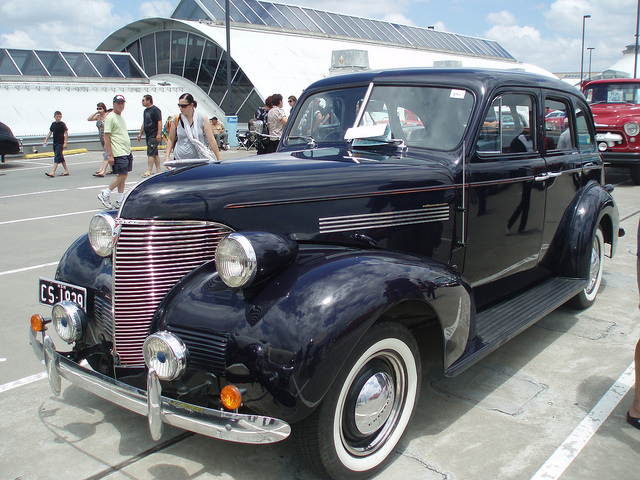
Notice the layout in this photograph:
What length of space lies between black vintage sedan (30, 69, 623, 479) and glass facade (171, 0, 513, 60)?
2440 centimetres

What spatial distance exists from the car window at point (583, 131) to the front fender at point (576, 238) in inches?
20.7

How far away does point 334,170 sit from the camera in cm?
302

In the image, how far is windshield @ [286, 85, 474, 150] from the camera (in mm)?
3568

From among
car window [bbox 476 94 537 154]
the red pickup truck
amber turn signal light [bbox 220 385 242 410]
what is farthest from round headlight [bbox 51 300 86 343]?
the red pickup truck

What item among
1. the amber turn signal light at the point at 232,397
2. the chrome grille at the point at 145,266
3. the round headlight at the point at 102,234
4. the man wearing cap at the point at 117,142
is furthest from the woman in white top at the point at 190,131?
the amber turn signal light at the point at 232,397

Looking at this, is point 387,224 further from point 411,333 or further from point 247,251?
point 247,251

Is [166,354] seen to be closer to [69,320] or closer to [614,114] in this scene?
[69,320]

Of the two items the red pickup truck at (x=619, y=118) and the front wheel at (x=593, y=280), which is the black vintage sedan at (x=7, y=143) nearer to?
the red pickup truck at (x=619, y=118)

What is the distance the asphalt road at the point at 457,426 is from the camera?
264 centimetres

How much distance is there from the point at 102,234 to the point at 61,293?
1.39ft

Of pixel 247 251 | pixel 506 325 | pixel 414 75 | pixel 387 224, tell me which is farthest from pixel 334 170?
pixel 506 325

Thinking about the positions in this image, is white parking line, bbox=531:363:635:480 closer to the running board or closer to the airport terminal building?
the running board

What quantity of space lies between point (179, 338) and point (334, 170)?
119 centimetres

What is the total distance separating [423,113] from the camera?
3.65 meters
